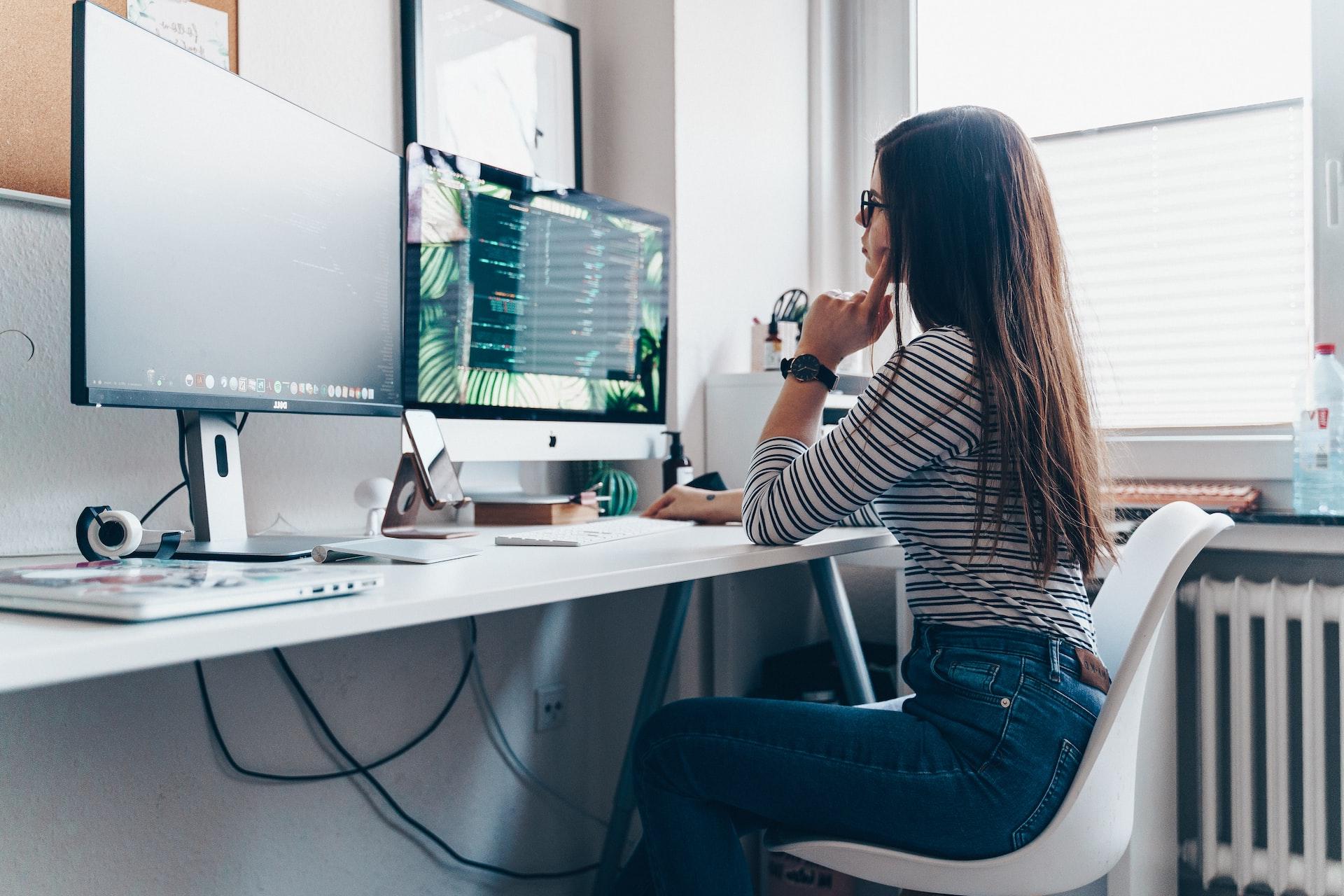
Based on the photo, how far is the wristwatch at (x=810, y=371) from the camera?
4.01ft

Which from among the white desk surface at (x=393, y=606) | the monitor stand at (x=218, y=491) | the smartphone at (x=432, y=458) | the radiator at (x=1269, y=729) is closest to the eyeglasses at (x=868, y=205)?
the white desk surface at (x=393, y=606)

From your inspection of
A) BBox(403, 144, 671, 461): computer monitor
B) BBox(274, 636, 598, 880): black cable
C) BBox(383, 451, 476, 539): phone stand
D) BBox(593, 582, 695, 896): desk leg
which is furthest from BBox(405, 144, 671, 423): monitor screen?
BBox(274, 636, 598, 880): black cable

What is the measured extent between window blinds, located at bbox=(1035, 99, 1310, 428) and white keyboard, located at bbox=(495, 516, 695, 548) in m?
0.91

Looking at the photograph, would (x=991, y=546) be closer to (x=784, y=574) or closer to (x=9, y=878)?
(x=784, y=574)

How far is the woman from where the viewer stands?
3.15 feet

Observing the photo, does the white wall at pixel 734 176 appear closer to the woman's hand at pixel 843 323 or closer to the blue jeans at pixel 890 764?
the woman's hand at pixel 843 323

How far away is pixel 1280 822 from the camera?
5.29 ft

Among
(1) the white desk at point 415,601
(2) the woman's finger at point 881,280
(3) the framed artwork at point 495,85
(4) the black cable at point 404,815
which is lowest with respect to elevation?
(4) the black cable at point 404,815

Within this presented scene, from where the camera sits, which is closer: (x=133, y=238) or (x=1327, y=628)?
(x=133, y=238)

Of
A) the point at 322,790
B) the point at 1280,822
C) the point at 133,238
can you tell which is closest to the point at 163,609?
the point at 133,238

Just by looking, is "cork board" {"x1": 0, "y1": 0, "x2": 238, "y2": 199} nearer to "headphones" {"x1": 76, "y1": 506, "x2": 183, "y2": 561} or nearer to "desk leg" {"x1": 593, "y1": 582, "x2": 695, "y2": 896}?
"headphones" {"x1": 76, "y1": 506, "x2": 183, "y2": 561}

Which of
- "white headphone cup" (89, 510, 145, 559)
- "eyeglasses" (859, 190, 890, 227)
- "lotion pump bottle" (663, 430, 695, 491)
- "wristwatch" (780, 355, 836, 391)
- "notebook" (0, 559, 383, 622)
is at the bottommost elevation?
"notebook" (0, 559, 383, 622)

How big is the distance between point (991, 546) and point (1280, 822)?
3.24ft

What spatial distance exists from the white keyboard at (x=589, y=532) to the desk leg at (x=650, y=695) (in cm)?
18
